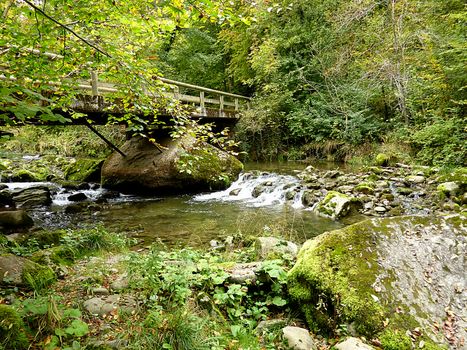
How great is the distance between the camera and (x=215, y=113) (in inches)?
581

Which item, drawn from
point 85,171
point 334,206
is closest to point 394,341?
point 334,206

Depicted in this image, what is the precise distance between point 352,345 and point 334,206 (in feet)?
18.5

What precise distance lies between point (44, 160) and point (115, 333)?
19.4 metres

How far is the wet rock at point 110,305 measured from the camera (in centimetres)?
258

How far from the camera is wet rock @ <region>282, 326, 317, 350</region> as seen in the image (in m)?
2.33

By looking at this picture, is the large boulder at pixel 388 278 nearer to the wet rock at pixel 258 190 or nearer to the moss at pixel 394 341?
the moss at pixel 394 341

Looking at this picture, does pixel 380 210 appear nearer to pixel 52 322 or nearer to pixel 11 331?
pixel 52 322

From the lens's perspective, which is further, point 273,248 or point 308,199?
point 308,199

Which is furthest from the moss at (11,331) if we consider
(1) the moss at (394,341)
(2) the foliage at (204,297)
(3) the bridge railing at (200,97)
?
(3) the bridge railing at (200,97)

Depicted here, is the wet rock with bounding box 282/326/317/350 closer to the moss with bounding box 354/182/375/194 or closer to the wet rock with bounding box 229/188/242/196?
the moss with bounding box 354/182/375/194

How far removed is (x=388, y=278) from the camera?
2658 mm

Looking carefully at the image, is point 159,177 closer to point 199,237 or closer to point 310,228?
point 199,237

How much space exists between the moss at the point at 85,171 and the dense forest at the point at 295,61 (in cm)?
543

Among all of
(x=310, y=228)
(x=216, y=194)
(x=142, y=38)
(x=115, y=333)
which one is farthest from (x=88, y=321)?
(x=216, y=194)
